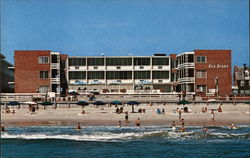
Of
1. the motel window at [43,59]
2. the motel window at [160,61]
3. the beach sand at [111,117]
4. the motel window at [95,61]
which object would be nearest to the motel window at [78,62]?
the motel window at [95,61]

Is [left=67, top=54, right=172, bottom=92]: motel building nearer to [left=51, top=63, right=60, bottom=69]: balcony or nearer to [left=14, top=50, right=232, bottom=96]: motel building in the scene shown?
[left=14, top=50, right=232, bottom=96]: motel building

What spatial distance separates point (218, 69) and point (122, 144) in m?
55.3

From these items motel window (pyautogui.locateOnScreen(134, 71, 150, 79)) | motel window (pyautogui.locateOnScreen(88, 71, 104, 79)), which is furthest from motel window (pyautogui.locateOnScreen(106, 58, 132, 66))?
motel window (pyautogui.locateOnScreen(134, 71, 150, 79))

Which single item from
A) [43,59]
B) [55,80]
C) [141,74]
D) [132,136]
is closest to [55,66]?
[43,59]

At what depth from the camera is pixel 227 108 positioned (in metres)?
72.8

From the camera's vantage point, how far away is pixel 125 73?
97500 millimetres

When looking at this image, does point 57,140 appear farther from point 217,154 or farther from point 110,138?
point 217,154

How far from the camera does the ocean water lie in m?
35.4

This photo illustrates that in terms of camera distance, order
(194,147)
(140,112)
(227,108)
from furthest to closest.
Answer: (227,108), (140,112), (194,147)

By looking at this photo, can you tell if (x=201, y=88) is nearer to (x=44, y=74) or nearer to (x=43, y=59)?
(x=44, y=74)

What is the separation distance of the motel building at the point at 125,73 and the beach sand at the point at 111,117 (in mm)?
19620

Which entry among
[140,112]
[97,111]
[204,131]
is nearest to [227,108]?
[140,112]

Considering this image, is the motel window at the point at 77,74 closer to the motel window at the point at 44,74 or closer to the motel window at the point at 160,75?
the motel window at the point at 44,74

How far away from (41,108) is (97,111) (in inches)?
377
